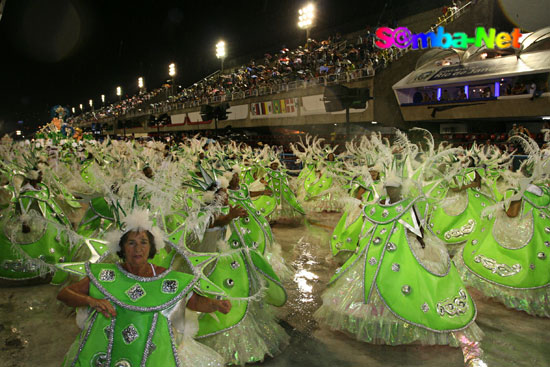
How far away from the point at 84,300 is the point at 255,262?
1.93 meters

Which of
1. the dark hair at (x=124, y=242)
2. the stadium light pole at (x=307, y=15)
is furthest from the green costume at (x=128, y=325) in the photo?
the stadium light pole at (x=307, y=15)

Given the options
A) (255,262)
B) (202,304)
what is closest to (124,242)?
(202,304)

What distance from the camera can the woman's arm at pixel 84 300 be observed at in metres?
2.39

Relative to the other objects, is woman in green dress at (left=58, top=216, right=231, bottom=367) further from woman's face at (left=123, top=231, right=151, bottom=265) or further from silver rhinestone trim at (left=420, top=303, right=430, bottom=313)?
silver rhinestone trim at (left=420, top=303, right=430, bottom=313)

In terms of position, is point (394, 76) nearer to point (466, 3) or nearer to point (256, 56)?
point (466, 3)

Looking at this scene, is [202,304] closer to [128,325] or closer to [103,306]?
[128,325]

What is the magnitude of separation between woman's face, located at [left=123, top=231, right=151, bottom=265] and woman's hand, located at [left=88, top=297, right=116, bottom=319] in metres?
0.28

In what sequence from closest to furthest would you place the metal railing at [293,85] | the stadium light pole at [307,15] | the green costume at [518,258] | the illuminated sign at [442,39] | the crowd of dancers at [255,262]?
the crowd of dancers at [255,262] → the green costume at [518,258] → the illuminated sign at [442,39] → the metal railing at [293,85] → the stadium light pole at [307,15]

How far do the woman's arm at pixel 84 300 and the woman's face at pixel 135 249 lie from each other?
0.87ft

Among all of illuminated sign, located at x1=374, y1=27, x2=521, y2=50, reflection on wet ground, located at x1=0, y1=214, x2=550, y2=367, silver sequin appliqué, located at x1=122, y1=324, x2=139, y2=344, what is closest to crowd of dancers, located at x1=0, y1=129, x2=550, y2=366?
silver sequin appliqué, located at x1=122, y1=324, x2=139, y2=344

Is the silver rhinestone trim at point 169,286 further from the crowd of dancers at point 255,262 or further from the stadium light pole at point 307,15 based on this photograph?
the stadium light pole at point 307,15

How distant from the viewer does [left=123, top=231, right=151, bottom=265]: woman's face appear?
259cm

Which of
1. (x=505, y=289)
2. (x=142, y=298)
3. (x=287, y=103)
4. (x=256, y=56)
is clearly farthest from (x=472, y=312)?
(x=256, y=56)

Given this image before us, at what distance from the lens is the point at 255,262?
4137 millimetres
